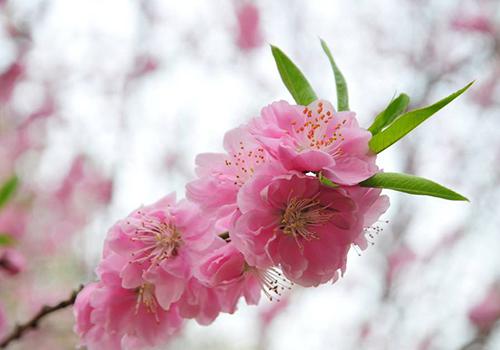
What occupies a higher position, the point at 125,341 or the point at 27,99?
the point at 125,341

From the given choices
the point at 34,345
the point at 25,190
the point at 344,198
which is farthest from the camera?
the point at 25,190

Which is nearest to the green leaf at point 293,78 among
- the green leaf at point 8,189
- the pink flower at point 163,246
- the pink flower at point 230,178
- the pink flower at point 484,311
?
the pink flower at point 230,178

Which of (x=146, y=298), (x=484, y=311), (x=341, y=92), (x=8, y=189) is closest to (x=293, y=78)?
(x=341, y=92)

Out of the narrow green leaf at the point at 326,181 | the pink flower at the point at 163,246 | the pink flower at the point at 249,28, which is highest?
the narrow green leaf at the point at 326,181

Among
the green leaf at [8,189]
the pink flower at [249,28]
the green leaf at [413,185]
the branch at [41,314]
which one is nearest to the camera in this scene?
the green leaf at [413,185]

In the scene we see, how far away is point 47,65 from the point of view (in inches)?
187

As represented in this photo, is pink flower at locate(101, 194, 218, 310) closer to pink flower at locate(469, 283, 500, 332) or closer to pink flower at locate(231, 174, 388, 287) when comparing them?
pink flower at locate(231, 174, 388, 287)

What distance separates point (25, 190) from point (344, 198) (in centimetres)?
483

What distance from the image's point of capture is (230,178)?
87 cm

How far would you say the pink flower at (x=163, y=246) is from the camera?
0.88m

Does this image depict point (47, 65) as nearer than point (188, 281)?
No

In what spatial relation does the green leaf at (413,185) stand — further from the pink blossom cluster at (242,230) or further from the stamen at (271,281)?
the stamen at (271,281)

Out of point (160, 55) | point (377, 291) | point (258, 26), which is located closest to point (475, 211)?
point (377, 291)

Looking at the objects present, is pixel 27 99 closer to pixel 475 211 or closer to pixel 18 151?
pixel 18 151
